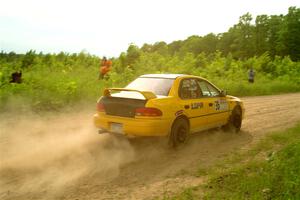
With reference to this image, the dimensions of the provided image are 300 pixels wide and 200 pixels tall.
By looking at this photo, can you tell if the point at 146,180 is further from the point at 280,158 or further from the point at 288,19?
the point at 288,19

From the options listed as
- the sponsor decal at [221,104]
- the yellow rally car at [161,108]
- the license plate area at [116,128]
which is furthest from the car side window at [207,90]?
the license plate area at [116,128]

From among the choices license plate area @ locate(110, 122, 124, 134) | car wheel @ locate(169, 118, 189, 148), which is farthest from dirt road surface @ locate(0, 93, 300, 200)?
license plate area @ locate(110, 122, 124, 134)

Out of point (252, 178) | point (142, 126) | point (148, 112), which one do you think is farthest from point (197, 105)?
point (252, 178)

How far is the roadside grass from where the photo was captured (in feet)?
16.8

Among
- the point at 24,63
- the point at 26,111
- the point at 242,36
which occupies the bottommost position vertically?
the point at 26,111

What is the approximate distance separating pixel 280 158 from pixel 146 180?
8.71 ft

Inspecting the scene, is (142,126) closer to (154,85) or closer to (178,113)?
(178,113)

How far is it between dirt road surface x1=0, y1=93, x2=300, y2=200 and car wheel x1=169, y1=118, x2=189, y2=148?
0.61 feet

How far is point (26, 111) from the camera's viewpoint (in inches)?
440

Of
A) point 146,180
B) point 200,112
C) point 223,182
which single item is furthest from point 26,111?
point 223,182

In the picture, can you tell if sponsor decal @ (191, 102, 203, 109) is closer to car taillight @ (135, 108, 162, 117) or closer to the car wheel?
the car wheel

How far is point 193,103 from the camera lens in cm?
805

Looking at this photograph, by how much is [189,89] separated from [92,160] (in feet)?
8.98

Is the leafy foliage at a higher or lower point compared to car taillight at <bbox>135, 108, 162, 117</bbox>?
higher
